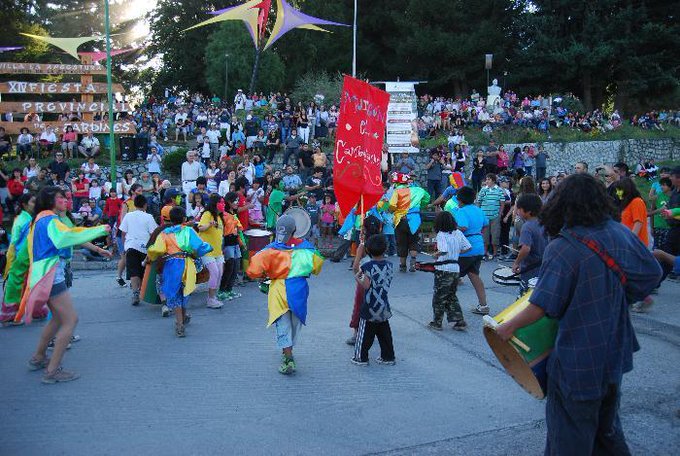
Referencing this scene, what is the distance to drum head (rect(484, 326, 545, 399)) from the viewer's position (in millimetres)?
3307

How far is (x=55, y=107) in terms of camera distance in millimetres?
17281

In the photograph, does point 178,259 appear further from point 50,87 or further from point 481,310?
point 50,87

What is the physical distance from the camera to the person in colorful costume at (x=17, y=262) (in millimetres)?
7012

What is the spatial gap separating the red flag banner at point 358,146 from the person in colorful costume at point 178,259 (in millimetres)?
1796

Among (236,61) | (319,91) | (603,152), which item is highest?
(236,61)

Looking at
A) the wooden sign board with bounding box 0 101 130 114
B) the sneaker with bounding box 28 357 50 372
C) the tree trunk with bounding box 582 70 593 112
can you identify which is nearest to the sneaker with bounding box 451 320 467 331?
the sneaker with bounding box 28 357 50 372

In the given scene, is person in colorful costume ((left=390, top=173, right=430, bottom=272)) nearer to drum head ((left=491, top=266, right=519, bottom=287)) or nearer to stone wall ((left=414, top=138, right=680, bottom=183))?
drum head ((left=491, top=266, right=519, bottom=287))

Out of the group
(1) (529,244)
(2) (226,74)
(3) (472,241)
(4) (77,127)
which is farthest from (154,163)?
(2) (226,74)

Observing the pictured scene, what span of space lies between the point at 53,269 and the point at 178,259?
174 centimetres

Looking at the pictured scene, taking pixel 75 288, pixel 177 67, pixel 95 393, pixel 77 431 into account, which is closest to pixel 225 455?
pixel 77 431

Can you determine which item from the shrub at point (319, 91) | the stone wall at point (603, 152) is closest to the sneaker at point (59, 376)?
the stone wall at point (603, 152)

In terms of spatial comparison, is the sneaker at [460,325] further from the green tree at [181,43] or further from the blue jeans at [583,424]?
the green tree at [181,43]

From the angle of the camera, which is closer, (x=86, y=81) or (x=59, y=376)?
(x=59, y=376)

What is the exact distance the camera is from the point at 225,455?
4.26 m
